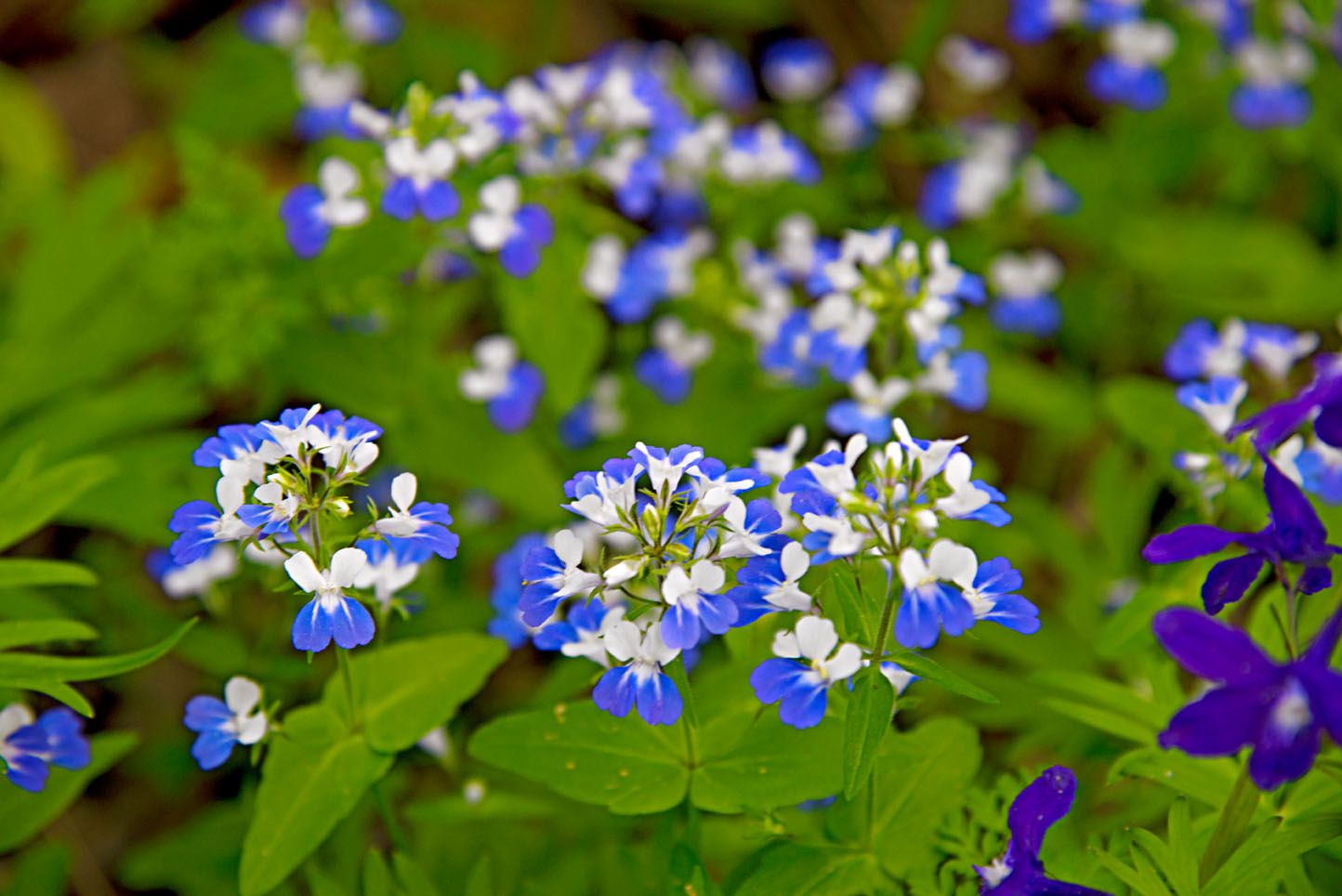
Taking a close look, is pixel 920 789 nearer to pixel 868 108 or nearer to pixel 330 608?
pixel 330 608

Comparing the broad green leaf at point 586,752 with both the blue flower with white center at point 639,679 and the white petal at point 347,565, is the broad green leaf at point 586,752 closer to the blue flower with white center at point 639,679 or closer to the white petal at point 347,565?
the blue flower with white center at point 639,679

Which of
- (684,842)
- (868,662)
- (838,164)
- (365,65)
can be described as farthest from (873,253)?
(365,65)

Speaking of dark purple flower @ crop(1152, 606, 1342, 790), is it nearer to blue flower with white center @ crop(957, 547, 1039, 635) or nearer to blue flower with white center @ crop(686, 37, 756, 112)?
blue flower with white center @ crop(957, 547, 1039, 635)

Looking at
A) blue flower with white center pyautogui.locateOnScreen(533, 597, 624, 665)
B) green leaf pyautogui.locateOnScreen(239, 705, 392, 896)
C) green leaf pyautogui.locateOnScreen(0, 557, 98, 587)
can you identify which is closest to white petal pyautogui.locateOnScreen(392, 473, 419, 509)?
blue flower with white center pyautogui.locateOnScreen(533, 597, 624, 665)

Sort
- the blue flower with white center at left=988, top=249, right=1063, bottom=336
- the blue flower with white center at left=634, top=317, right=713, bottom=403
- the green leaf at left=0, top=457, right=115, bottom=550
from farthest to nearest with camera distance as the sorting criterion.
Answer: the blue flower with white center at left=988, top=249, right=1063, bottom=336
the blue flower with white center at left=634, top=317, right=713, bottom=403
the green leaf at left=0, top=457, right=115, bottom=550

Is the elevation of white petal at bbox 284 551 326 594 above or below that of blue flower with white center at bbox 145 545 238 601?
above

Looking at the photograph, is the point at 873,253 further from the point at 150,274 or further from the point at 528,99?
the point at 150,274

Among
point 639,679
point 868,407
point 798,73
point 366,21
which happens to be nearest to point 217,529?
point 639,679
